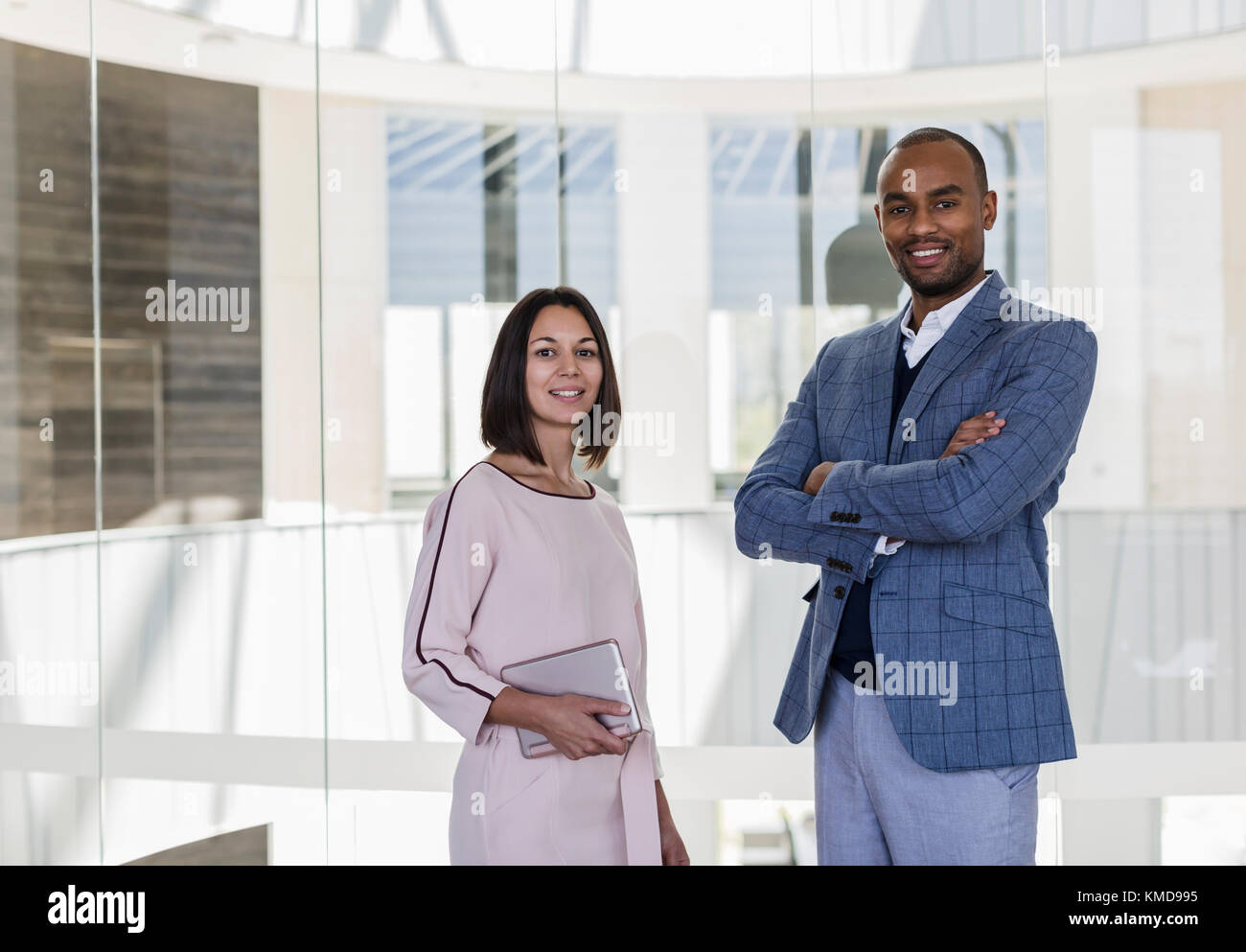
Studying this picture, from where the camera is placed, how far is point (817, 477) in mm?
1964

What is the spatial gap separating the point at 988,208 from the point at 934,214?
0.49 ft

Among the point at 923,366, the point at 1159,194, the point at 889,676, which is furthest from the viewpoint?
the point at 1159,194

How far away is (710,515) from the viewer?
12.9 ft

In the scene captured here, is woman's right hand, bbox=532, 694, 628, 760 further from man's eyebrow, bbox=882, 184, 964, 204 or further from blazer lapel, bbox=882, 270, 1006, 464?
man's eyebrow, bbox=882, 184, 964, 204

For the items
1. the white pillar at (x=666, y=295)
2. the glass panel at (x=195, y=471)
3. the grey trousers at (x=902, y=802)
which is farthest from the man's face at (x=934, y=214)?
the glass panel at (x=195, y=471)

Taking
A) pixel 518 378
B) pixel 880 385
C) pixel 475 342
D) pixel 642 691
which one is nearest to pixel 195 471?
pixel 475 342

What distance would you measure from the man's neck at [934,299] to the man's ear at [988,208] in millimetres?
92

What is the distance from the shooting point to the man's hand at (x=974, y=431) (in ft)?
5.84

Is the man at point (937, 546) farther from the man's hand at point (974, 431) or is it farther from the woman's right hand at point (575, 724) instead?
the woman's right hand at point (575, 724)

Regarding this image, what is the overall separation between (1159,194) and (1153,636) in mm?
1629

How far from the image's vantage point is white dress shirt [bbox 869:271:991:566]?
1929mm
